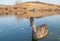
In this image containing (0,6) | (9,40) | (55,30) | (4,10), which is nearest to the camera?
(9,40)

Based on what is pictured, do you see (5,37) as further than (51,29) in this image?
No

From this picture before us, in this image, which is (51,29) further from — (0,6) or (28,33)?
(0,6)

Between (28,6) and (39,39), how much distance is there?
103ft

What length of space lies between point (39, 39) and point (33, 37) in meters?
0.66

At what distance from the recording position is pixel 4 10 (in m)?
44.4

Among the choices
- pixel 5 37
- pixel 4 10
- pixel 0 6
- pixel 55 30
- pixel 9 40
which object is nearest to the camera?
pixel 9 40

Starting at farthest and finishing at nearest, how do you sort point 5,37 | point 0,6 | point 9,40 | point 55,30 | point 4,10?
point 0,6
point 4,10
point 55,30
point 5,37
point 9,40

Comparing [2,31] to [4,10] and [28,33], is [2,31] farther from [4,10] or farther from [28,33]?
[4,10]

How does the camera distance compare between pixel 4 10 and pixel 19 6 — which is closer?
pixel 4 10

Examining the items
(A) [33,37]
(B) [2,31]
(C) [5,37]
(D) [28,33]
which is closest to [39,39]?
(A) [33,37]

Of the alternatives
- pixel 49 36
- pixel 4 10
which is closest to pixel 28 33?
pixel 49 36

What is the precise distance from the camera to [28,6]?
49.4 m

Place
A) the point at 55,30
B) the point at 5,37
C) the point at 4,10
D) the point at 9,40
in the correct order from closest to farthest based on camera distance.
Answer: the point at 9,40
the point at 5,37
the point at 55,30
the point at 4,10

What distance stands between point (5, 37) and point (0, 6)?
2932cm
